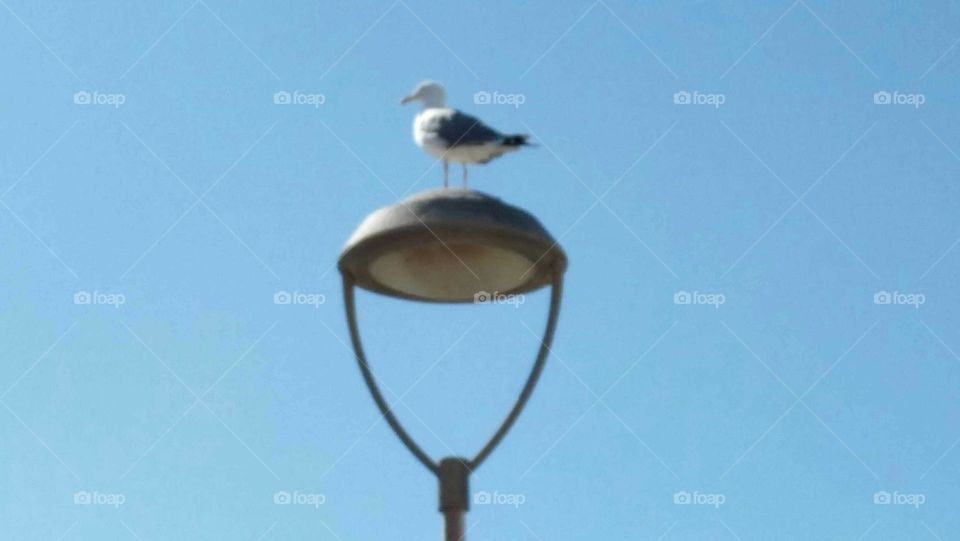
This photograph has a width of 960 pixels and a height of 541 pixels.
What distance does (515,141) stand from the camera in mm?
8773

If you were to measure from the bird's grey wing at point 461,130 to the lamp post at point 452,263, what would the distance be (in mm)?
2333

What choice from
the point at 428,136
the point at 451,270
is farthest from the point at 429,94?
the point at 451,270

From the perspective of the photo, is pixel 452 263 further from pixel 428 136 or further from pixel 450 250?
pixel 428 136

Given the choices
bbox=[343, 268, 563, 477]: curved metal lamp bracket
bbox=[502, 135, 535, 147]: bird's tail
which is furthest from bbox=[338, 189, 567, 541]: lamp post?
bbox=[502, 135, 535, 147]: bird's tail

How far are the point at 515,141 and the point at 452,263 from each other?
2.63 m

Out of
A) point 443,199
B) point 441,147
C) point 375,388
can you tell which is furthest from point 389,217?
point 441,147

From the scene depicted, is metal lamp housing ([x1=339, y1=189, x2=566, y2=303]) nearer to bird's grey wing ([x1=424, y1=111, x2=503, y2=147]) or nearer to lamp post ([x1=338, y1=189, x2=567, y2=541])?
lamp post ([x1=338, y1=189, x2=567, y2=541])

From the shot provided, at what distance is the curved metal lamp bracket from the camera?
5.89 m

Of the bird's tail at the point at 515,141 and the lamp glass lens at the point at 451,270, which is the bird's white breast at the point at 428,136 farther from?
the lamp glass lens at the point at 451,270

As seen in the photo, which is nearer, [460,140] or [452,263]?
[452,263]

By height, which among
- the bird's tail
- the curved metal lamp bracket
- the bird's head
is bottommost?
the curved metal lamp bracket

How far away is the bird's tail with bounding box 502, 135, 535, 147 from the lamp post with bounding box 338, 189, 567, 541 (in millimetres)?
2293

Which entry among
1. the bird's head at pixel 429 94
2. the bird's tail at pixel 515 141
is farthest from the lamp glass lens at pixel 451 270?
the bird's head at pixel 429 94

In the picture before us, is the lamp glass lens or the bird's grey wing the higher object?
the bird's grey wing
